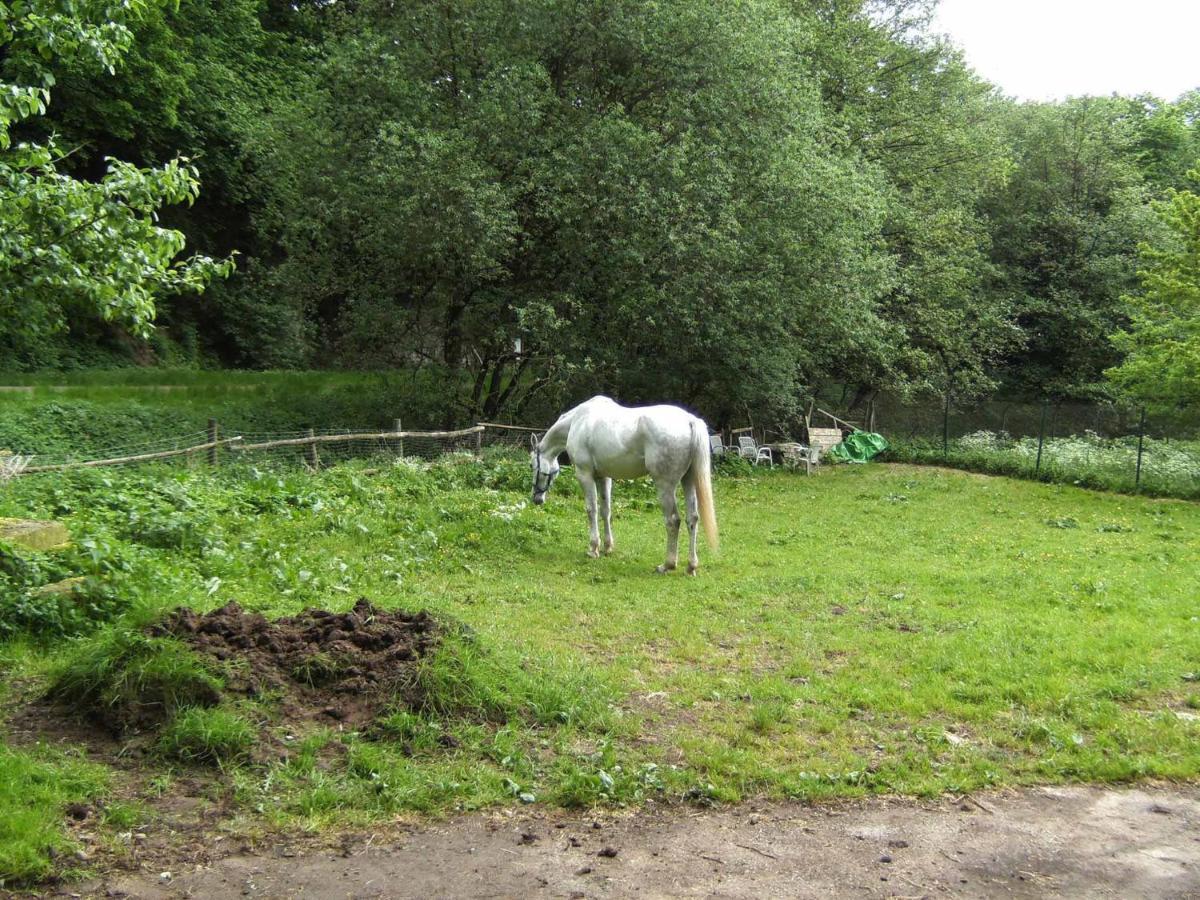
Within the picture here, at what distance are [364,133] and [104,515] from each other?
38.6 feet

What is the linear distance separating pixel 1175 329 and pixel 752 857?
65.4 ft

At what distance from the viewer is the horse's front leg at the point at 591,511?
37.7 ft

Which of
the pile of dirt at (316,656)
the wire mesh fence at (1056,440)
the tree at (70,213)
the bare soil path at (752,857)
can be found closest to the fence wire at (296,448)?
the tree at (70,213)

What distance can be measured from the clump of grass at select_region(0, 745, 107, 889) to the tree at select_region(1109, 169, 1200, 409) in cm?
1974

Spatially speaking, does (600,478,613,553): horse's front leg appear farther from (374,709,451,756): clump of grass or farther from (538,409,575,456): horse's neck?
(374,709,451,756): clump of grass

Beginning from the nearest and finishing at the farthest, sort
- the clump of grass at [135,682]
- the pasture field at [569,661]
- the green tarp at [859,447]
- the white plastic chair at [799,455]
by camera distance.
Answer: the pasture field at [569,661] < the clump of grass at [135,682] < the white plastic chair at [799,455] < the green tarp at [859,447]

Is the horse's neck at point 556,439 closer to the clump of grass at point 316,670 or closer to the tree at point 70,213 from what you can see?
the tree at point 70,213

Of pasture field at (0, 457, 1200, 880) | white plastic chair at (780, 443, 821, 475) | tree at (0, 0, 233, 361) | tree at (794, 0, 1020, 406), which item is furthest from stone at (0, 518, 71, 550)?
tree at (794, 0, 1020, 406)

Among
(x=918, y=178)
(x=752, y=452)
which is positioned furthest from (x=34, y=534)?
(x=918, y=178)

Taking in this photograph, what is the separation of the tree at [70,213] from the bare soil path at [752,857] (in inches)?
145

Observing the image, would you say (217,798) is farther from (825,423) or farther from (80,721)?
(825,423)

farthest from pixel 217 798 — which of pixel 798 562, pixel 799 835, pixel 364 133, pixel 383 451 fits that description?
pixel 364 133

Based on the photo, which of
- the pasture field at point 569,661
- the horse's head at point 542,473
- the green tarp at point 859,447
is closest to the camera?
the pasture field at point 569,661

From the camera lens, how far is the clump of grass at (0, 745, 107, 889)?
386 cm
